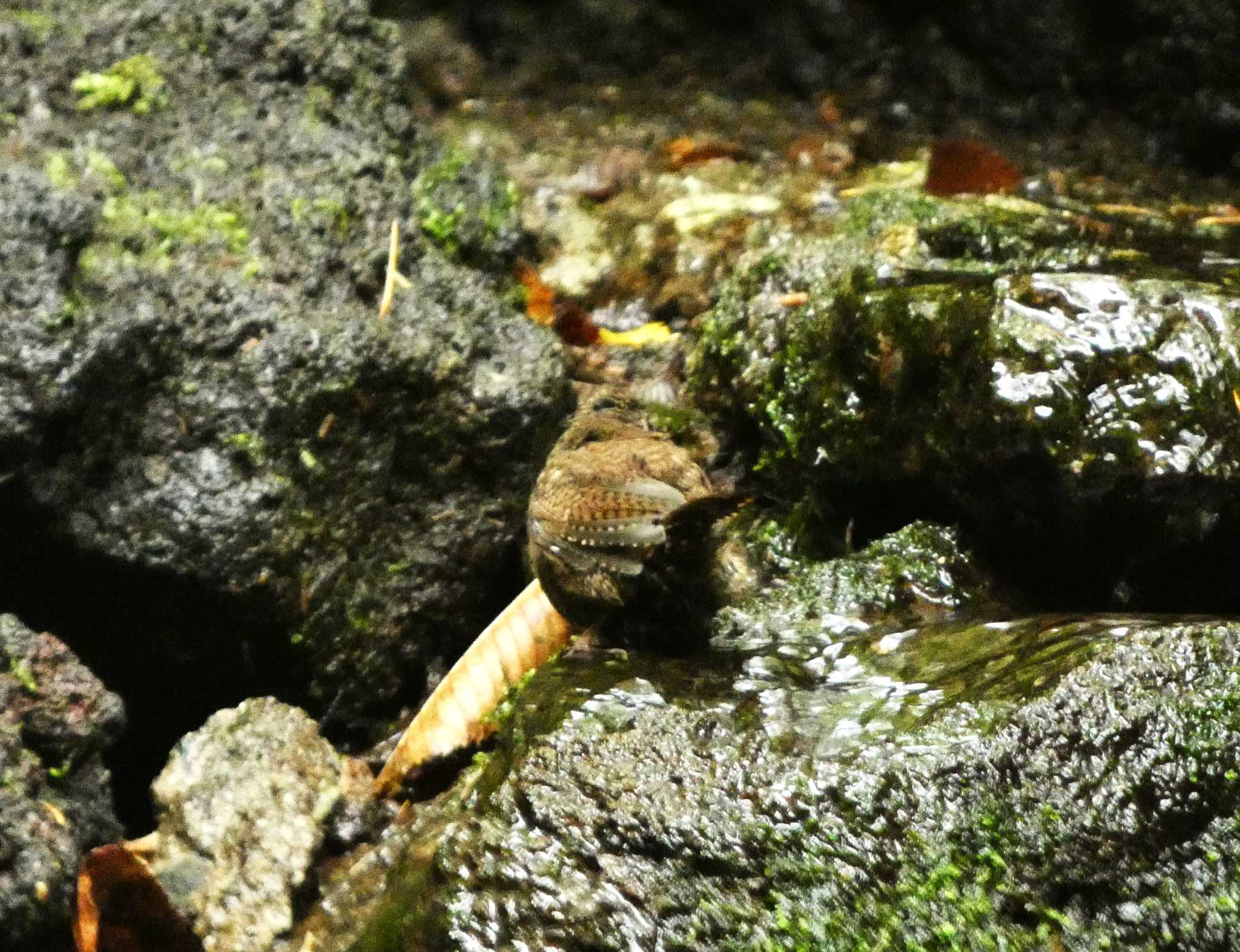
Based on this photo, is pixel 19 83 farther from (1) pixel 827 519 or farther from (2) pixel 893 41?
(2) pixel 893 41

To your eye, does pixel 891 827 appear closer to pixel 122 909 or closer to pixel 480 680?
pixel 480 680

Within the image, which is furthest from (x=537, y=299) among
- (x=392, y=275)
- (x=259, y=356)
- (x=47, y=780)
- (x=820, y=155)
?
(x=47, y=780)

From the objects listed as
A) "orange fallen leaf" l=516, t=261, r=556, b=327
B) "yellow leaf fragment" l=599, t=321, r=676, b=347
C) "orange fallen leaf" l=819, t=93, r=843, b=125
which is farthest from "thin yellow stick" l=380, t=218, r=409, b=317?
"orange fallen leaf" l=819, t=93, r=843, b=125

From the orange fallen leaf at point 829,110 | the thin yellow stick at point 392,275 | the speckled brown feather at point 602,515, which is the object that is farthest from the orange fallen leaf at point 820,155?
the speckled brown feather at point 602,515

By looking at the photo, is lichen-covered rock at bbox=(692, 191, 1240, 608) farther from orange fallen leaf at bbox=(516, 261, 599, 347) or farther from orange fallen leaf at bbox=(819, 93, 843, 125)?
orange fallen leaf at bbox=(819, 93, 843, 125)

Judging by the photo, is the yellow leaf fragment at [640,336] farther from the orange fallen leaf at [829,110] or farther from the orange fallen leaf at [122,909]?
the orange fallen leaf at [122,909]

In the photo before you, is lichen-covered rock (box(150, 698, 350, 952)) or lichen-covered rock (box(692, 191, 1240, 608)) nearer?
lichen-covered rock (box(150, 698, 350, 952))
